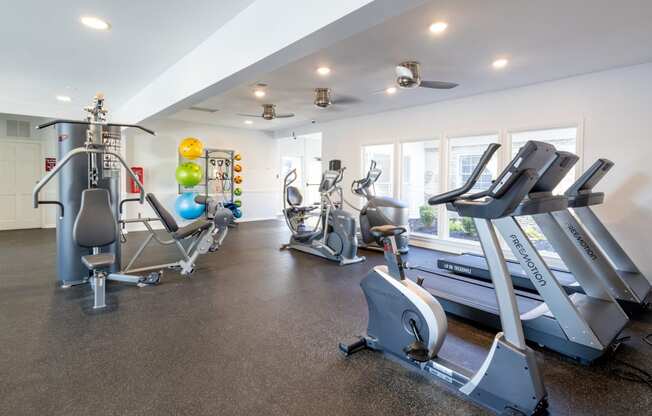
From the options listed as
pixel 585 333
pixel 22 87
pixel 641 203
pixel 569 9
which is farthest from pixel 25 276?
pixel 641 203

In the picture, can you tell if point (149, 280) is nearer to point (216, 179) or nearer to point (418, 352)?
point (418, 352)

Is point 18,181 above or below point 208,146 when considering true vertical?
below

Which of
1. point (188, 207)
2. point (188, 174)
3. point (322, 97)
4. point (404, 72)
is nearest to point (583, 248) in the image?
point (404, 72)

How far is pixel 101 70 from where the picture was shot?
4.52 meters

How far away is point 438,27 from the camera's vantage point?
3.08m

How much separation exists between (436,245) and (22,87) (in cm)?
735

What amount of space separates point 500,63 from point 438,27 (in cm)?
143

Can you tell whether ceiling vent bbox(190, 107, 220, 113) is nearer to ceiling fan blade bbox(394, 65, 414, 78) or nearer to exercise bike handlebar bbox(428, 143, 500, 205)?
ceiling fan blade bbox(394, 65, 414, 78)

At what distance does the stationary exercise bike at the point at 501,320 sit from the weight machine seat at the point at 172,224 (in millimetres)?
2823

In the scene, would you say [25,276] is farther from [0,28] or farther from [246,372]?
[246,372]

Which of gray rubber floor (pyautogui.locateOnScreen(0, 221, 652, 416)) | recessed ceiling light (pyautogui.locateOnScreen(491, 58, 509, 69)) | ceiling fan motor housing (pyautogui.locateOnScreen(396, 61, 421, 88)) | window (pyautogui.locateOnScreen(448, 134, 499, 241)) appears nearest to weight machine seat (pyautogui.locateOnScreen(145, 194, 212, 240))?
gray rubber floor (pyautogui.locateOnScreen(0, 221, 652, 416))

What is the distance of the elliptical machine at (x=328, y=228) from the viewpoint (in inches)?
201

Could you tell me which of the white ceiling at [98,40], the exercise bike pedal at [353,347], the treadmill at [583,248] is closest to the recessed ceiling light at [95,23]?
the white ceiling at [98,40]

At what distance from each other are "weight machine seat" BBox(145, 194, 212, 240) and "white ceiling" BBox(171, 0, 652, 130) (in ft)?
7.02
